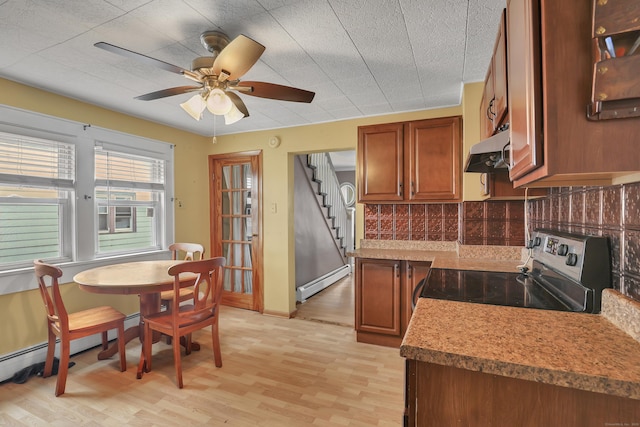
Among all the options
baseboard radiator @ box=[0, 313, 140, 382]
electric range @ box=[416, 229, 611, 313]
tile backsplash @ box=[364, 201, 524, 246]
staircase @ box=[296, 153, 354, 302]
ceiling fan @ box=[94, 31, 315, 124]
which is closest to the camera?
Answer: electric range @ box=[416, 229, 611, 313]

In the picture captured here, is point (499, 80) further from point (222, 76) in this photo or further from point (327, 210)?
point (327, 210)

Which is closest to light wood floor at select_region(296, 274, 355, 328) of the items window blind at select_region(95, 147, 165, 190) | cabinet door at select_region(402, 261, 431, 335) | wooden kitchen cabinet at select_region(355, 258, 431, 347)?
wooden kitchen cabinet at select_region(355, 258, 431, 347)

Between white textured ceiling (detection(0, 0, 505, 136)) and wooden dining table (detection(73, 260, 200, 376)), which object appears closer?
white textured ceiling (detection(0, 0, 505, 136))

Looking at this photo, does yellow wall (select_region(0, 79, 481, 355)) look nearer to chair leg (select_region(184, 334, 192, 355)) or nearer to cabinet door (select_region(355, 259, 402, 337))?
cabinet door (select_region(355, 259, 402, 337))

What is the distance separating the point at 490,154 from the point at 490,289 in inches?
27.7

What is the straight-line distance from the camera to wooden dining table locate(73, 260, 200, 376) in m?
2.16

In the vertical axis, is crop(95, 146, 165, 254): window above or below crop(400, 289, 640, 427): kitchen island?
above

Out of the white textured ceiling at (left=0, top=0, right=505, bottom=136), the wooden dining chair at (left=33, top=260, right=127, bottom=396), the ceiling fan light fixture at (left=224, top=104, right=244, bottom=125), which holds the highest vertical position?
the white textured ceiling at (left=0, top=0, right=505, bottom=136)

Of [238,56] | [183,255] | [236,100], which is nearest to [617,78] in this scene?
[238,56]

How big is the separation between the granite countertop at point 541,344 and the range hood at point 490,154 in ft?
2.07

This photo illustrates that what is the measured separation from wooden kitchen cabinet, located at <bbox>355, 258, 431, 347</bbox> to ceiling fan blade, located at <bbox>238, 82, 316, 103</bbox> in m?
1.67

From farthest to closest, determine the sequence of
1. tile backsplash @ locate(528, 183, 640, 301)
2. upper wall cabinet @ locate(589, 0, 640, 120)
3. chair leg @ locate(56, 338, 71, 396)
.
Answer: chair leg @ locate(56, 338, 71, 396), tile backsplash @ locate(528, 183, 640, 301), upper wall cabinet @ locate(589, 0, 640, 120)

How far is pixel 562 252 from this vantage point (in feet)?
4.22

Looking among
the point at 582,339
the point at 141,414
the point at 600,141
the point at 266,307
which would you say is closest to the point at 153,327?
the point at 141,414
